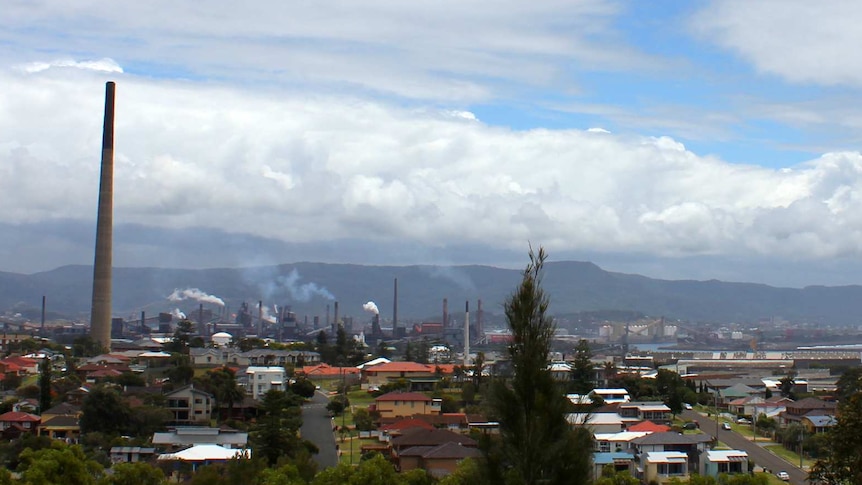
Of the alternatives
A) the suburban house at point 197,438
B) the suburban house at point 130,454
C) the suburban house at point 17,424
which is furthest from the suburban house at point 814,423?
the suburban house at point 17,424

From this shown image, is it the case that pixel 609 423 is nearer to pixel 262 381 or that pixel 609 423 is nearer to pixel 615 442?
pixel 615 442

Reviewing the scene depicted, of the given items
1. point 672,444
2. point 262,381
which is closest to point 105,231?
point 262,381

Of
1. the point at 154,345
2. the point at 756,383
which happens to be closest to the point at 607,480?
the point at 756,383

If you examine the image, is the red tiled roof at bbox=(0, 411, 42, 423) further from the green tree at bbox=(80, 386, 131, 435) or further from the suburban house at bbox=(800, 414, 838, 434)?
the suburban house at bbox=(800, 414, 838, 434)

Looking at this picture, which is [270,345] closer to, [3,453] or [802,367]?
[3,453]

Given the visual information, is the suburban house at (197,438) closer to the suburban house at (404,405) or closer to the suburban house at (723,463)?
the suburban house at (404,405)
